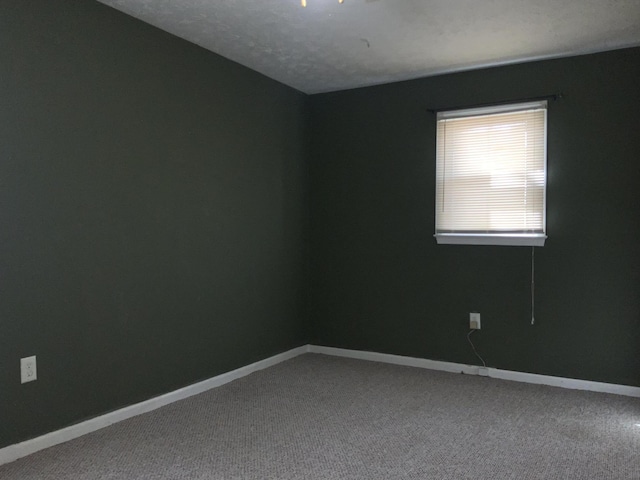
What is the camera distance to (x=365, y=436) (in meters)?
2.75

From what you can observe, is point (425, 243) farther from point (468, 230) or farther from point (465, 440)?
point (465, 440)

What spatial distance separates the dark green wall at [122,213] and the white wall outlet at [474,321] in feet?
5.06

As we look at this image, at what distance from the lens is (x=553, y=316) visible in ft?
12.3

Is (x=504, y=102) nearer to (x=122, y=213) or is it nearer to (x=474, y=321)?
(x=474, y=321)

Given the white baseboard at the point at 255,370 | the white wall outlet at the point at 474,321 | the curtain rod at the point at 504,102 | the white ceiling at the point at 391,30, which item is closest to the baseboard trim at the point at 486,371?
the white baseboard at the point at 255,370

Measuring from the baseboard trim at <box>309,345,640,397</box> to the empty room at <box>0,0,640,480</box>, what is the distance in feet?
0.06

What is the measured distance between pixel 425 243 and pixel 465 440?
1.80 meters

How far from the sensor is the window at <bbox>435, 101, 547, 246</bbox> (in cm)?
376

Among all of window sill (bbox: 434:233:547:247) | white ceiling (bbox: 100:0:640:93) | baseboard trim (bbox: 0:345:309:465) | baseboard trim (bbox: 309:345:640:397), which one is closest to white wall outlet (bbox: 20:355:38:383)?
baseboard trim (bbox: 0:345:309:465)

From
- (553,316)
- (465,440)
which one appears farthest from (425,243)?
(465,440)

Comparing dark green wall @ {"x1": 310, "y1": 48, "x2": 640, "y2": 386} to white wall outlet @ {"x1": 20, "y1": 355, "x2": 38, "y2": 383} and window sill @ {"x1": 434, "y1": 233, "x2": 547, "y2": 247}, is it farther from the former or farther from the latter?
white wall outlet @ {"x1": 20, "y1": 355, "x2": 38, "y2": 383}

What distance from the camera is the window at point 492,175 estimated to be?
12.3 feet

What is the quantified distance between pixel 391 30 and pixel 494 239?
1.67 metres

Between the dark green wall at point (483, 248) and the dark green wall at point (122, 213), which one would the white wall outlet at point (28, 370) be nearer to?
the dark green wall at point (122, 213)
